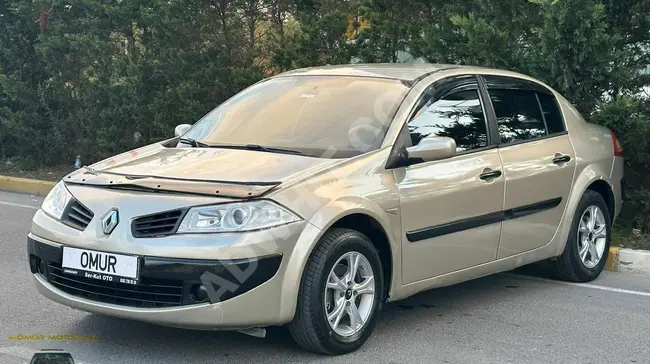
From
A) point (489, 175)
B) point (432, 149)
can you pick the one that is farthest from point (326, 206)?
point (489, 175)

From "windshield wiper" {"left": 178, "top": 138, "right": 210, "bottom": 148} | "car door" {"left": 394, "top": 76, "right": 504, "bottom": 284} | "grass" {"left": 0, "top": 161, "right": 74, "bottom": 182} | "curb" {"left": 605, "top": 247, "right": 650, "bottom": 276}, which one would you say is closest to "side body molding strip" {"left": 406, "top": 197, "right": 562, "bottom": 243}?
"car door" {"left": 394, "top": 76, "right": 504, "bottom": 284}

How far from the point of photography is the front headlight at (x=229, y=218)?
399cm

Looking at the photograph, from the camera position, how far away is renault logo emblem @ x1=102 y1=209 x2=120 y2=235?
13.5 feet

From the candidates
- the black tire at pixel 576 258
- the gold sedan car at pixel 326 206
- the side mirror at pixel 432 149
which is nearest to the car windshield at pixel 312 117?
the gold sedan car at pixel 326 206

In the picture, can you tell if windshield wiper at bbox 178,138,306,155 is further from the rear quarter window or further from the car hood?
the rear quarter window

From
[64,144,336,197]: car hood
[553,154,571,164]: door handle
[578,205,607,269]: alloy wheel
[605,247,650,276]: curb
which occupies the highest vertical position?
[64,144,336,197]: car hood

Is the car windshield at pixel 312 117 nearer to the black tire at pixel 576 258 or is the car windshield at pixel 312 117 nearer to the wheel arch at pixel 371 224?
the wheel arch at pixel 371 224

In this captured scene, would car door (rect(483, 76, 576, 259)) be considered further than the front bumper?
Yes

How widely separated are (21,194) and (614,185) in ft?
26.5

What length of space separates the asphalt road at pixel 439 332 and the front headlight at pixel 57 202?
0.71m

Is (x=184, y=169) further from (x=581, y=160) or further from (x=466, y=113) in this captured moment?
(x=581, y=160)

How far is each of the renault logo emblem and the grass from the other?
326 inches

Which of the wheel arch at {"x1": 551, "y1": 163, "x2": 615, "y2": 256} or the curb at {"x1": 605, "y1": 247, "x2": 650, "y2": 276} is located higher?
the wheel arch at {"x1": 551, "y1": 163, "x2": 615, "y2": 256}

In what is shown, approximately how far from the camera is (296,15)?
34.7 ft
